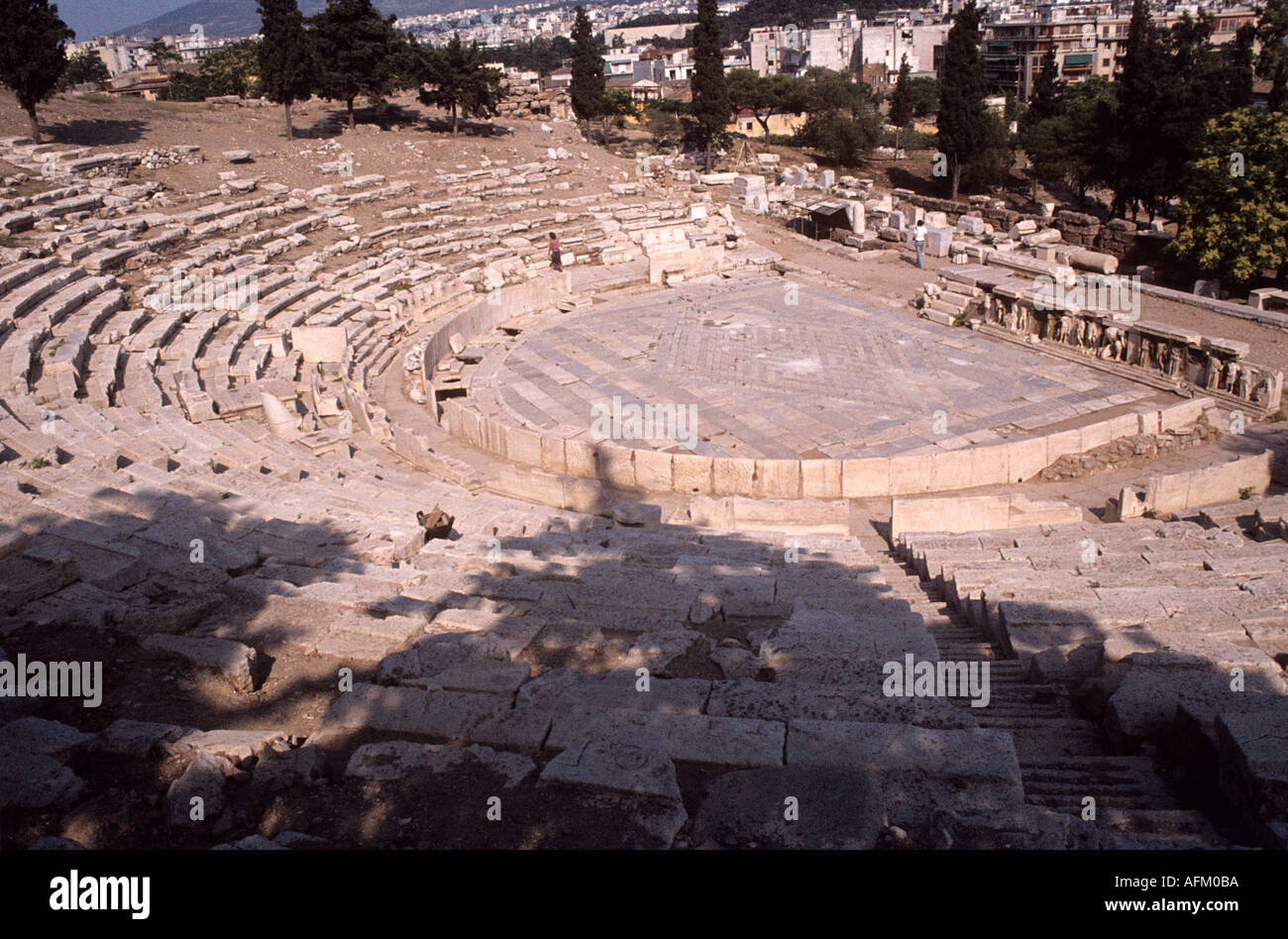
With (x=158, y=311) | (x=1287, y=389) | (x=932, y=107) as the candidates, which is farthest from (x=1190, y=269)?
(x=932, y=107)

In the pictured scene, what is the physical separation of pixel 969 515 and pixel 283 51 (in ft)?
95.8

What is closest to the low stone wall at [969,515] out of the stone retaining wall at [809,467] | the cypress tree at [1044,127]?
the stone retaining wall at [809,467]

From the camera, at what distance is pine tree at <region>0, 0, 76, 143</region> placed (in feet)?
77.8

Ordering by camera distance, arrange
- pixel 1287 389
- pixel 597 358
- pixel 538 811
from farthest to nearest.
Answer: pixel 597 358
pixel 1287 389
pixel 538 811

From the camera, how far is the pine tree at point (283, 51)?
102 feet

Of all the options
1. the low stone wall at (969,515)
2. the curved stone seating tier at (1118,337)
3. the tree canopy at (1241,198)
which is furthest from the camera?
the tree canopy at (1241,198)

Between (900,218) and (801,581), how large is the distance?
77.5ft

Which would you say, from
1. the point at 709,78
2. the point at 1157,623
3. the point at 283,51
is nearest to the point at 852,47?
the point at 709,78

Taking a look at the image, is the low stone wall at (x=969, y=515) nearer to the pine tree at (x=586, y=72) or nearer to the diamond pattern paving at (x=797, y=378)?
the diamond pattern paving at (x=797, y=378)

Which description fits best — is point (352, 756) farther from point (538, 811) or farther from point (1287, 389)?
point (1287, 389)

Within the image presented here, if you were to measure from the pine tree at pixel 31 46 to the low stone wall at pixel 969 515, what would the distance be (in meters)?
24.9

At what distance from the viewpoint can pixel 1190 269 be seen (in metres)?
25.5

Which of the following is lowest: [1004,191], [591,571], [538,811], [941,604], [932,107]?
[941,604]

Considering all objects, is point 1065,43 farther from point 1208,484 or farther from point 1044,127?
point 1208,484
